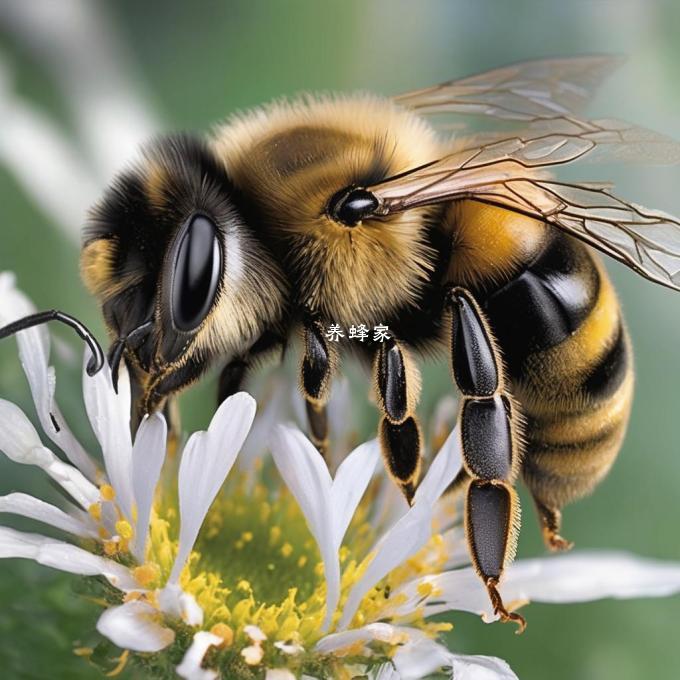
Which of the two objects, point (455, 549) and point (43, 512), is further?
point (455, 549)

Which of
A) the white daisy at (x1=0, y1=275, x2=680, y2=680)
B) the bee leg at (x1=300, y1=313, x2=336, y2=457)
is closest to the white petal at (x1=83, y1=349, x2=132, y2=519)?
the white daisy at (x1=0, y1=275, x2=680, y2=680)

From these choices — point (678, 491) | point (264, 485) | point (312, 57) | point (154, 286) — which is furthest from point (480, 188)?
point (312, 57)

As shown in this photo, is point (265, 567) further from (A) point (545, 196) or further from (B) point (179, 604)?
(A) point (545, 196)

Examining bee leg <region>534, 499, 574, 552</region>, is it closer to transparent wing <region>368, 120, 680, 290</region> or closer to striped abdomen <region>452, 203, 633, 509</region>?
striped abdomen <region>452, 203, 633, 509</region>

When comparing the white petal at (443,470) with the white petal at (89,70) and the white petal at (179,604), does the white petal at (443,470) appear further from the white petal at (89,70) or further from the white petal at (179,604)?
the white petal at (89,70)

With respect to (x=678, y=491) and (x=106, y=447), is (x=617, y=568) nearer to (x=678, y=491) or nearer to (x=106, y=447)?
(x=678, y=491)

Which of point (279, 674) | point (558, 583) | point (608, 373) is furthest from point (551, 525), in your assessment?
point (279, 674)
